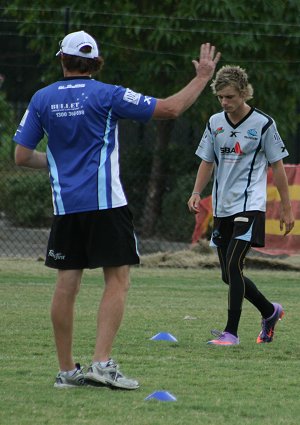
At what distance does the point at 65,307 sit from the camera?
20.9ft

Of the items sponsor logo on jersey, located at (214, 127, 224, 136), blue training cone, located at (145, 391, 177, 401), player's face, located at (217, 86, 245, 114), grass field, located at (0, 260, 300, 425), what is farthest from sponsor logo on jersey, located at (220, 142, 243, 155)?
blue training cone, located at (145, 391, 177, 401)

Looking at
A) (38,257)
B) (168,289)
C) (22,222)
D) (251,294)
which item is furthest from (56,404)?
(22,222)

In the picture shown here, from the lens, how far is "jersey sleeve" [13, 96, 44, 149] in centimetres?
647

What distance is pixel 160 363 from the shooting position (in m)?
7.27

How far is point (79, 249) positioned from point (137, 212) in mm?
10976

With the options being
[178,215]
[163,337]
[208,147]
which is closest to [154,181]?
[178,215]

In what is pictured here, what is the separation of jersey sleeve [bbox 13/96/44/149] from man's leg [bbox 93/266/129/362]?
2.61 feet

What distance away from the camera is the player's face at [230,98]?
8.21 m

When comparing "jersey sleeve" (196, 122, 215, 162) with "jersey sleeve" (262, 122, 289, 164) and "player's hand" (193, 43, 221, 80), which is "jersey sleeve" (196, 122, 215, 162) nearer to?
"jersey sleeve" (262, 122, 289, 164)

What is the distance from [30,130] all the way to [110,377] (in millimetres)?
1391

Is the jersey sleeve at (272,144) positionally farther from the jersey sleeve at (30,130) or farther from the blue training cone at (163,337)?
the jersey sleeve at (30,130)

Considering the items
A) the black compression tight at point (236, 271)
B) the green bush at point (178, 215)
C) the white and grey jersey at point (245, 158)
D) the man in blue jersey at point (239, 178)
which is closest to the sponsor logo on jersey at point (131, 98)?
the man in blue jersey at point (239, 178)

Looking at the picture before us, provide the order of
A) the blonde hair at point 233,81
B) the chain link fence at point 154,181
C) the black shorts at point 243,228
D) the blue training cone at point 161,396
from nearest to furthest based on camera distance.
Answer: the blue training cone at point 161,396, the blonde hair at point 233,81, the black shorts at point 243,228, the chain link fence at point 154,181

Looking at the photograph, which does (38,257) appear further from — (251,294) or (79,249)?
(79,249)
